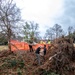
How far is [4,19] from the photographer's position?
1977 centimetres

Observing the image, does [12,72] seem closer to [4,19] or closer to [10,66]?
[10,66]

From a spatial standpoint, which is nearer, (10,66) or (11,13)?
(10,66)

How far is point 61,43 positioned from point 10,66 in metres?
4.80

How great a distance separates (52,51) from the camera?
15922mm

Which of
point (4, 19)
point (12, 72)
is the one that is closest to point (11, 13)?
point (4, 19)

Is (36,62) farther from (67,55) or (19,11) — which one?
(19,11)

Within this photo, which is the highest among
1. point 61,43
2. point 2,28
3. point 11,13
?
point 11,13

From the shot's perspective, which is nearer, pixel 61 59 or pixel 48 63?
pixel 48 63

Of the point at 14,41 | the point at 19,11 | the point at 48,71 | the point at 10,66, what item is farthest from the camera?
the point at 14,41

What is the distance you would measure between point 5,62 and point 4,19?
5.73 meters

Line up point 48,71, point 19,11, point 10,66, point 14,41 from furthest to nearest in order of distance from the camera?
1. point 14,41
2. point 19,11
3. point 10,66
4. point 48,71

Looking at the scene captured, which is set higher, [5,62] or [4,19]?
[4,19]

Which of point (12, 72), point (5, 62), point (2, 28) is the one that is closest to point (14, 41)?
point (2, 28)

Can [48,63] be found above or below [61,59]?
below
